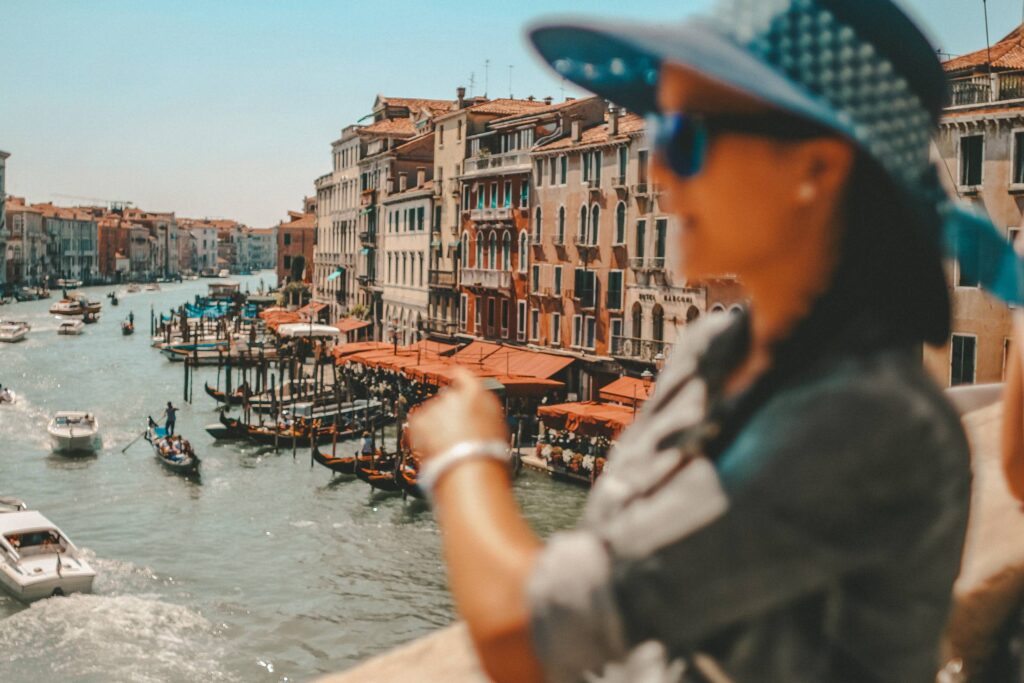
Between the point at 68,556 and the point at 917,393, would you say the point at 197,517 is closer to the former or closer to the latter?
the point at 68,556

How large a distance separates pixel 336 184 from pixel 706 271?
43.3 meters

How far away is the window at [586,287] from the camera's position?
2136cm

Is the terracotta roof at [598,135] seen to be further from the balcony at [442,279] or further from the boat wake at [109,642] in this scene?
the boat wake at [109,642]

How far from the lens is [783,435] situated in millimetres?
648

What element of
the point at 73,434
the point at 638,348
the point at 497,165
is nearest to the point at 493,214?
the point at 497,165

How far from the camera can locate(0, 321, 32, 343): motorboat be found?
42125mm

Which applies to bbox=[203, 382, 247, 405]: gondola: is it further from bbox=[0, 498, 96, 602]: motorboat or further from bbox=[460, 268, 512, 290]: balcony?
bbox=[0, 498, 96, 602]: motorboat

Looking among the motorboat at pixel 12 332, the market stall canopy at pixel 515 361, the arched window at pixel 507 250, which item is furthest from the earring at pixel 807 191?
the motorboat at pixel 12 332

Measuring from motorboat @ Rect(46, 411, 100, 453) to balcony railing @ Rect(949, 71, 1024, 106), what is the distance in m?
15.5

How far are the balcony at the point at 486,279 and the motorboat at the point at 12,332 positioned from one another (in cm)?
2373

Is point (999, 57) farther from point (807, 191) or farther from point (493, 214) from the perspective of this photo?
point (807, 191)

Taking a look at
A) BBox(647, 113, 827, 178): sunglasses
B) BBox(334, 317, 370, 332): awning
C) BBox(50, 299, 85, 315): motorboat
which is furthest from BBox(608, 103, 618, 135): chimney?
BBox(50, 299, 85, 315): motorboat

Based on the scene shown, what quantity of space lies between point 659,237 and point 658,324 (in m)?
1.55

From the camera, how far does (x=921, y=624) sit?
70 centimetres
